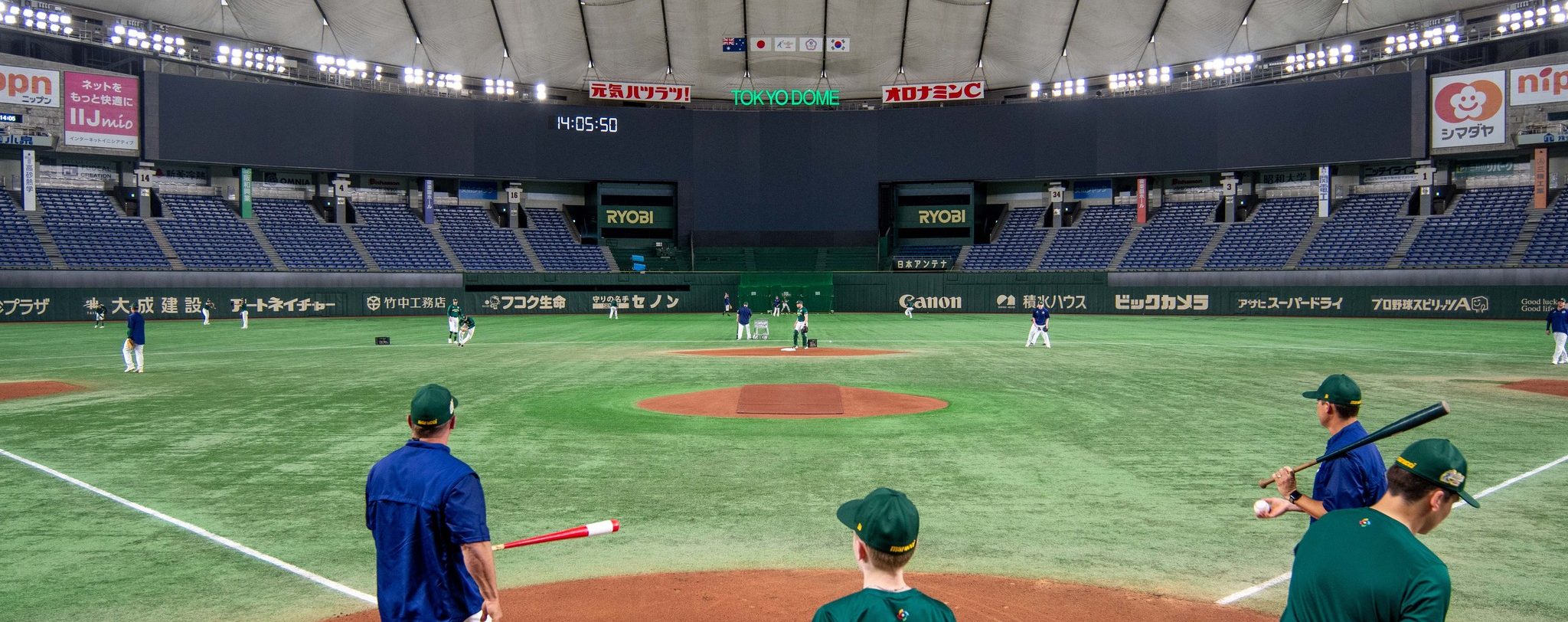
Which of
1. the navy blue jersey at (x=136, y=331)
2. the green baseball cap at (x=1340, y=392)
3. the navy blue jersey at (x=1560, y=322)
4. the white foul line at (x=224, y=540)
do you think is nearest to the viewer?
the green baseball cap at (x=1340, y=392)

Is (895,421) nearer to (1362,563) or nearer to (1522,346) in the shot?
(1362,563)

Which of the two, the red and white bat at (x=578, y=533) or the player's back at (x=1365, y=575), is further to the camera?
the red and white bat at (x=578, y=533)

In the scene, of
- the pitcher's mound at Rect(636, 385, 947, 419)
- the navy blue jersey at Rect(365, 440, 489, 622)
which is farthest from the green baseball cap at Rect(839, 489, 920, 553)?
the pitcher's mound at Rect(636, 385, 947, 419)

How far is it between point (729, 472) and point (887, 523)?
9573mm

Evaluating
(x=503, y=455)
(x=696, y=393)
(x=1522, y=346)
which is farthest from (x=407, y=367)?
(x=1522, y=346)

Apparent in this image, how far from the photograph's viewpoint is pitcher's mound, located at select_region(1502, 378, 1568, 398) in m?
20.2

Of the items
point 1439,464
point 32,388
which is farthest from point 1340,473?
point 32,388

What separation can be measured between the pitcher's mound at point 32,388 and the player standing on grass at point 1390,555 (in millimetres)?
23945

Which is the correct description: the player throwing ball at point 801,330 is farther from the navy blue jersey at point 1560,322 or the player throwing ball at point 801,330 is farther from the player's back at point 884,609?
the player's back at point 884,609

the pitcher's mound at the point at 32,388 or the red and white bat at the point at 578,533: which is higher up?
the red and white bat at the point at 578,533

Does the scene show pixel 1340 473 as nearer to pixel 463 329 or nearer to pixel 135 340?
pixel 135 340

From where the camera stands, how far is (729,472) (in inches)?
506

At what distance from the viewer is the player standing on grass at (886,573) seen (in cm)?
341

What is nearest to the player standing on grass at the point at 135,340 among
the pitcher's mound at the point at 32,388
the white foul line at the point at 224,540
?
the pitcher's mound at the point at 32,388
